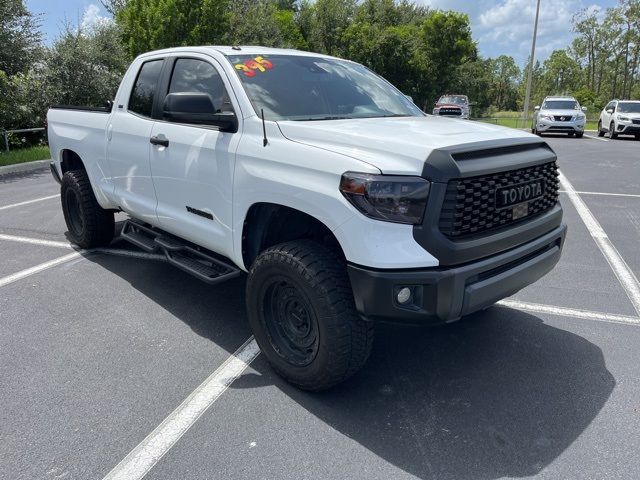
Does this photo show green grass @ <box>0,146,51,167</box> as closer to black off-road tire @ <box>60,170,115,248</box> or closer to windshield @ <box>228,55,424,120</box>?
black off-road tire @ <box>60,170,115,248</box>

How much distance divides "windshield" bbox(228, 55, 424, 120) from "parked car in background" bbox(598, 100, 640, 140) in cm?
2007

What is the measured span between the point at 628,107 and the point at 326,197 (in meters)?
23.3

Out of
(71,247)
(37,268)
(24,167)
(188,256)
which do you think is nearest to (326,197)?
(188,256)

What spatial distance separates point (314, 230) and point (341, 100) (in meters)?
1.20

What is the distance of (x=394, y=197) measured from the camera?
261cm

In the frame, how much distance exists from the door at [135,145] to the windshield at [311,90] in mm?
A: 1044

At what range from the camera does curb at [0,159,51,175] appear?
11.7 meters

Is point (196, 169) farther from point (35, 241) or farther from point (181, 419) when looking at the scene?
point (35, 241)

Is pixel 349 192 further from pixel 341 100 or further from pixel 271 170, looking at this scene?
pixel 341 100

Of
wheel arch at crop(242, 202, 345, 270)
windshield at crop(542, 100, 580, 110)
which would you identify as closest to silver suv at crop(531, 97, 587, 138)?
windshield at crop(542, 100, 580, 110)

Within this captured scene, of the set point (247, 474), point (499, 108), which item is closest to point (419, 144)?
point (247, 474)

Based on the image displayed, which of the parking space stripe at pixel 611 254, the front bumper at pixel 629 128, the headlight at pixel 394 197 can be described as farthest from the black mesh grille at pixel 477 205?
the front bumper at pixel 629 128

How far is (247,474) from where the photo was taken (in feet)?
8.12

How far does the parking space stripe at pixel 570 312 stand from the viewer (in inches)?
162
